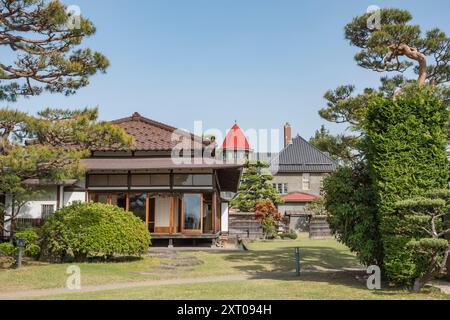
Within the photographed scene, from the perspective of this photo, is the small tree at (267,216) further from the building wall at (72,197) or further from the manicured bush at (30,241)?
the manicured bush at (30,241)

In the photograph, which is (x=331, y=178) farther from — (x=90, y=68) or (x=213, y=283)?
(x=90, y=68)

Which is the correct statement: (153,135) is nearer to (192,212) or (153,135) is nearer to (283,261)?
(192,212)

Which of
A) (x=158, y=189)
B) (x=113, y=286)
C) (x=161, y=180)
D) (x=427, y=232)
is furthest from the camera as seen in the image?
(x=161, y=180)

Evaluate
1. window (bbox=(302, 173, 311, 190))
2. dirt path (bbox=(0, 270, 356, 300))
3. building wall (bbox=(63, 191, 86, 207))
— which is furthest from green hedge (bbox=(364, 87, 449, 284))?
window (bbox=(302, 173, 311, 190))

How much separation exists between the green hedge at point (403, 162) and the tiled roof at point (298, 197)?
30.6 metres

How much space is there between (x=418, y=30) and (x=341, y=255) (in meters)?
9.80

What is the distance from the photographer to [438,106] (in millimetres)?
10883

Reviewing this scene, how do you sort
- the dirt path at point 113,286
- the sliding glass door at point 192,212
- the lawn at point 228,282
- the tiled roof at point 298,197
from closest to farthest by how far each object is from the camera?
the lawn at point 228,282, the dirt path at point 113,286, the sliding glass door at point 192,212, the tiled roof at point 298,197

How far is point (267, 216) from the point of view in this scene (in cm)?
3100

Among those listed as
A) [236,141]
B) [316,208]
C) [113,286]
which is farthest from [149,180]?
[236,141]

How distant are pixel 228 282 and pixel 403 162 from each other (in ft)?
18.1

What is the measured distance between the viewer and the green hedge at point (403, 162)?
10.4 meters

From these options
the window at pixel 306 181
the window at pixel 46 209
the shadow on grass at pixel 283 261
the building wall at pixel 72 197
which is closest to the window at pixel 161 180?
the building wall at pixel 72 197

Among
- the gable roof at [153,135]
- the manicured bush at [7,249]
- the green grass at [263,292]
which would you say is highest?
the gable roof at [153,135]
